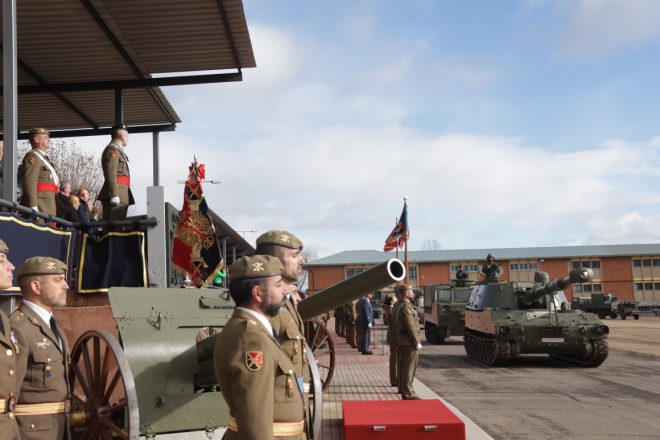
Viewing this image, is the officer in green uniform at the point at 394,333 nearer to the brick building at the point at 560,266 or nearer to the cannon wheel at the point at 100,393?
the cannon wheel at the point at 100,393

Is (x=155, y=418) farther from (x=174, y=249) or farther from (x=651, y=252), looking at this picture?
(x=651, y=252)

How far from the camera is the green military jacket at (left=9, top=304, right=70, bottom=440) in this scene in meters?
4.37

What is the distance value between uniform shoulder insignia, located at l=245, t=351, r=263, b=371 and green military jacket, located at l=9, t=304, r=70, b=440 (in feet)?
6.31

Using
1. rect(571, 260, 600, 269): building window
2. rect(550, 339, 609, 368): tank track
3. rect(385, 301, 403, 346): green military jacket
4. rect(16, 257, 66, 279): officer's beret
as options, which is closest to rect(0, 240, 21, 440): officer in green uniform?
rect(16, 257, 66, 279): officer's beret

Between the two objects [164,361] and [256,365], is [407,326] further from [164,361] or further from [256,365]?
[256,365]

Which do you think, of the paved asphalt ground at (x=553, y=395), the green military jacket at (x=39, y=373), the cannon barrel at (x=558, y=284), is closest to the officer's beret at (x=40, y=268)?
the green military jacket at (x=39, y=373)

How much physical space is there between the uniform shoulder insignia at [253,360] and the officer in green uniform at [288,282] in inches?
40.5

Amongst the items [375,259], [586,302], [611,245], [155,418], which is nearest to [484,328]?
[155,418]

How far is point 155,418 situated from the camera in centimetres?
534

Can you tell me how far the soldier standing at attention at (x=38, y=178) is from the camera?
7102mm

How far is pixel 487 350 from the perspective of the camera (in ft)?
53.9

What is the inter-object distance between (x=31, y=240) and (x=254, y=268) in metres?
3.80

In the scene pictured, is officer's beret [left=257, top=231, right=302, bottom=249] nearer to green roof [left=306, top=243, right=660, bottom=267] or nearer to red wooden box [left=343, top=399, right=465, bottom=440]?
red wooden box [left=343, top=399, right=465, bottom=440]

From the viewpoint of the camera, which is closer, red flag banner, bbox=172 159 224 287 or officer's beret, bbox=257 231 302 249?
officer's beret, bbox=257 231 302 249
